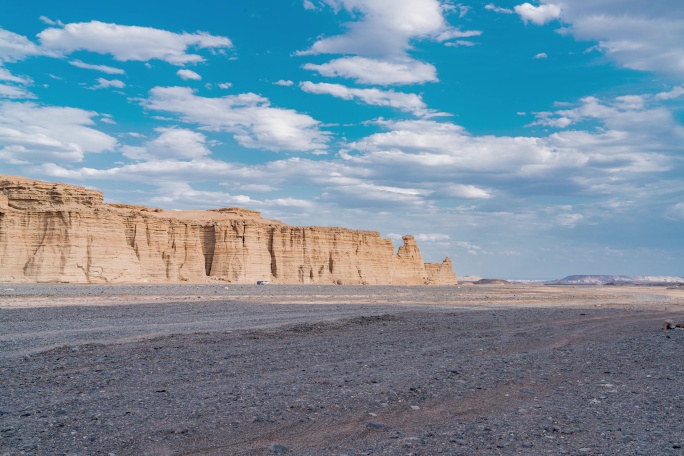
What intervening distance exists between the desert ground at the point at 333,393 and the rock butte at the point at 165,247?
160 ft

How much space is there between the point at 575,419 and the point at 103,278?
6203 cm

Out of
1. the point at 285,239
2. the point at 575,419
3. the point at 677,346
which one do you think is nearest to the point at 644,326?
the point at 677,346

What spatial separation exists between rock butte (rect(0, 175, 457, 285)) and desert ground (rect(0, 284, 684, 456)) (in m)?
48.9

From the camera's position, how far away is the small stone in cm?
583

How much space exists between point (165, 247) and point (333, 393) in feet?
235

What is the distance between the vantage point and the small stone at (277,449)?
5.83 m

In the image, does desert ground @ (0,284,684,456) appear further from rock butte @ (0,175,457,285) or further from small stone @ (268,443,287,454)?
→ rock butte @ (0,175,457,285)

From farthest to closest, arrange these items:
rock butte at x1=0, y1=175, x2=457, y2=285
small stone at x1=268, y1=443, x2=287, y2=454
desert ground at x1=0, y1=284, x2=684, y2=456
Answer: rock butte at x1=0, y1=175, x2=457, y2=285, desert ground at x1=0, y1=284, x2=684, y2=456, small stone at x1=268, y1=443, x2=287, y2=454

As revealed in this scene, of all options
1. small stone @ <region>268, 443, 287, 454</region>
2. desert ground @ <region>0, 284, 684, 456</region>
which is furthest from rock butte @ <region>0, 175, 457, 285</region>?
small stone @ <region>268, 443, 287, 454</region>

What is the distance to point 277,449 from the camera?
5.90 m

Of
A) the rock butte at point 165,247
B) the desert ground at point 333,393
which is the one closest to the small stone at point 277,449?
the desert ground at point 333,393

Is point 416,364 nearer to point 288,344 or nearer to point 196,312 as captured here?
point 288,344

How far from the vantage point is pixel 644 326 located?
21.6 m

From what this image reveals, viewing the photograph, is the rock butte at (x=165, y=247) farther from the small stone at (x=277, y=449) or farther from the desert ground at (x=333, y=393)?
the small stone at (x=277, y=449)
